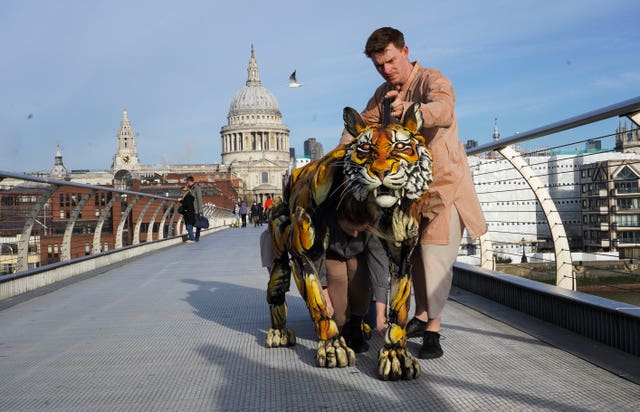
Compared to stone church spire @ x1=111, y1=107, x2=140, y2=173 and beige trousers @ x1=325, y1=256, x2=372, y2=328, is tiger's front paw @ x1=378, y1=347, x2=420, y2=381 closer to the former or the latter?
beige trousers @ x1=325, y1=256, x2=372, y2=328

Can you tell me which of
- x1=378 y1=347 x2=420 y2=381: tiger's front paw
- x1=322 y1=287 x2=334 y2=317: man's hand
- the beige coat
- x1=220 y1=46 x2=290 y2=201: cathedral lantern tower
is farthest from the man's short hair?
x1=220 y1=46 x2=290 y2=201: cathedral lantern tower

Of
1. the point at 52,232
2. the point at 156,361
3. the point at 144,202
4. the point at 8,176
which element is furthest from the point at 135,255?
the point at 156,361

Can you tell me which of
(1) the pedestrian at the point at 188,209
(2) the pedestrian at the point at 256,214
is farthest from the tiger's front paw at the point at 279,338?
(2) the pedestrian at the point at 256,214

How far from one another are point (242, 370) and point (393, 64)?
1648 millimetres

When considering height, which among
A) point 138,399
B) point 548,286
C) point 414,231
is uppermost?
point 414,231

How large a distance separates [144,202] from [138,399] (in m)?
10.4

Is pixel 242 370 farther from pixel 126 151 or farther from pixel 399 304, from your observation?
pixel 126 151

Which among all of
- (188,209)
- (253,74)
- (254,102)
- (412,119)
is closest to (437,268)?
(412,119)

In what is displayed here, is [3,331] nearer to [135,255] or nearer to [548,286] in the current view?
[548,286]

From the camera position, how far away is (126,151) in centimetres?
14188

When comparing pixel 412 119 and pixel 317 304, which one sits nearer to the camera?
pixel 412 119

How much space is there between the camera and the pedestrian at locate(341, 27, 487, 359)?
3.37 meters

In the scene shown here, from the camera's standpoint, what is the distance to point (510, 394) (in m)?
2.69

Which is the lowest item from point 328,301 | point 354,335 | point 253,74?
point 354,335
